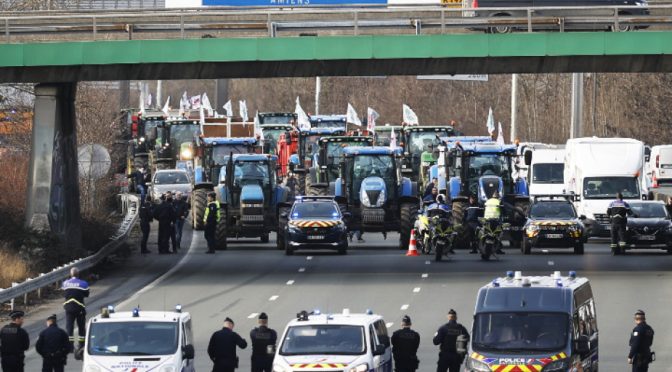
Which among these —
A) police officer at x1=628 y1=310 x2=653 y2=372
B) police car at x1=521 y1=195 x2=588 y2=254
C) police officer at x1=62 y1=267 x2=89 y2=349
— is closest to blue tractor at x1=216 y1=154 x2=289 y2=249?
police car at x1=521 y1=195 x2=588 y2=254

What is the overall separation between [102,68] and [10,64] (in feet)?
7.57

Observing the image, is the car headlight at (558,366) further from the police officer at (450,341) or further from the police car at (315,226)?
the police car at (315,226)

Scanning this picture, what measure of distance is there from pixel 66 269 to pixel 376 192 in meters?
12.5

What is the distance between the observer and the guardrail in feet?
111

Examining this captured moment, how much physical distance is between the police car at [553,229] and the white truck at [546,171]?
531 inches

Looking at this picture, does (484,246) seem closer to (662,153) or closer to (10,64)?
(10,64)

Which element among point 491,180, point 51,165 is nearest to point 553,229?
point 491,180

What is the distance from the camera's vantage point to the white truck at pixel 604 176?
5119 centimetres

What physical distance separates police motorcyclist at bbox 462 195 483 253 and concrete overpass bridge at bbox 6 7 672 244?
562cm

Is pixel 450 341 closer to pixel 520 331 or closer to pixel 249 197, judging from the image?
pixel 520 331

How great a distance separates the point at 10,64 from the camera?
4084 cm

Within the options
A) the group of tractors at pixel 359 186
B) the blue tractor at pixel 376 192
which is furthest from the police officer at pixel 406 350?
the blue tractor at pixel 376 192

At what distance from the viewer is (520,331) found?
2314 cm

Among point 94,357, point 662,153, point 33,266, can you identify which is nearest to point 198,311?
point 33,266
